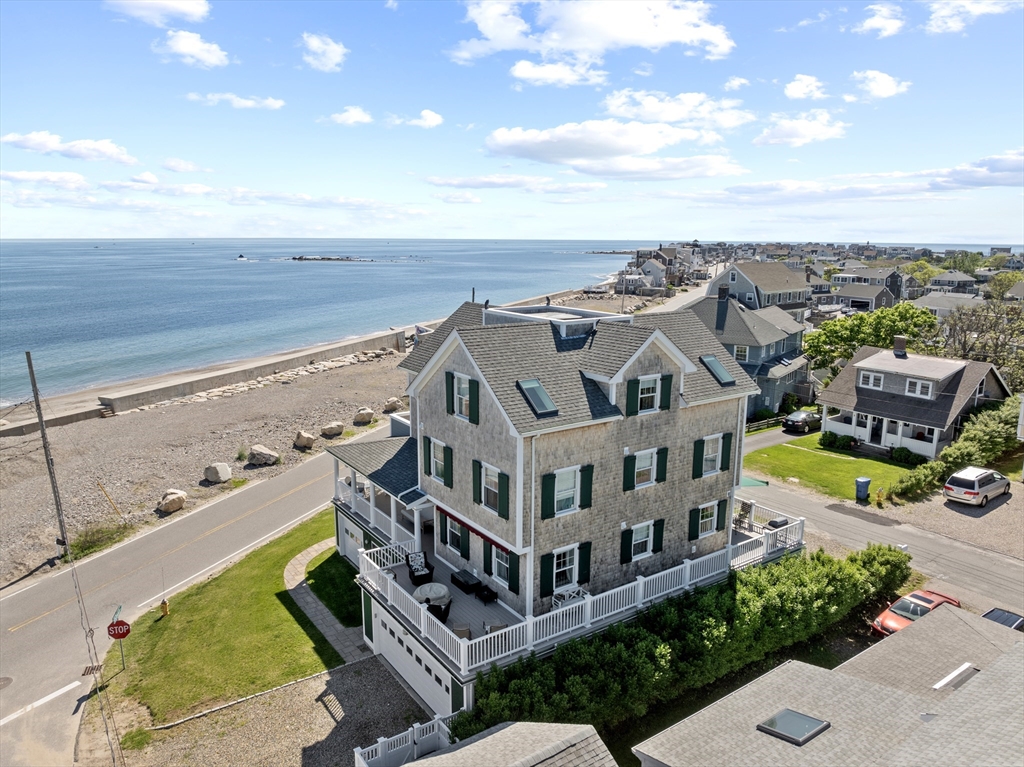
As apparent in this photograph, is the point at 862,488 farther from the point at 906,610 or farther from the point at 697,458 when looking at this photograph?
the point at 697,458

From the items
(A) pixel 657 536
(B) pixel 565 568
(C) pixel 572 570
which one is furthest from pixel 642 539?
(B) pixel 565 568

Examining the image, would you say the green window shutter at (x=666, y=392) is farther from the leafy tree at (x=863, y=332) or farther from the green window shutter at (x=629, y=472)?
the leafy tree at (x=863, y=332)

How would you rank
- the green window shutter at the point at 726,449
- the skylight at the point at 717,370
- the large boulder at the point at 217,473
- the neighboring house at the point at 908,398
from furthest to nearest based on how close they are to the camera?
1. the neighboring house at the point at 908,398
2. the large boulder at the point at 217,473
3. the green window shutter at the point at 726,449
4. the skylight at the point at 717,370

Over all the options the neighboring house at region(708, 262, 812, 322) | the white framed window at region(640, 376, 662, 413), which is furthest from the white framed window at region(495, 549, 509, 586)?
the neighboring house at region(708, 262, 812, 322)

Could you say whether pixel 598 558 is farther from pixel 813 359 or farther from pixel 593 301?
pixel 593 301

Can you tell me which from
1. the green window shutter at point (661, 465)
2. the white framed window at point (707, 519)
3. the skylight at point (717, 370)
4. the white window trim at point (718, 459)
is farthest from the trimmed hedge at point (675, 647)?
the skylight at point (717, 370)

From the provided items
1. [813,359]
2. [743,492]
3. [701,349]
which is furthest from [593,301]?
[701,349]
